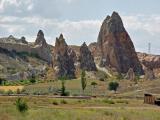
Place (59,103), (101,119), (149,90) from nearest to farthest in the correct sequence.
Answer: (101,119) → (59,103) → (149,90)

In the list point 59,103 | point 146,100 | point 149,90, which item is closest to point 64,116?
point 59,103

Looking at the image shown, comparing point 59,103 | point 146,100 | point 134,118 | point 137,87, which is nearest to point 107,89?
A: point 137,87

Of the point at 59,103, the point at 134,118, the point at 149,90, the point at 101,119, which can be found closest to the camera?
the point at 101,119

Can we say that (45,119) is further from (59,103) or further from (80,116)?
(59,103)

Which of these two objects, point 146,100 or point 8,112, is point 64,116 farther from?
point 146,100

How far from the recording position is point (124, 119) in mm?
47750

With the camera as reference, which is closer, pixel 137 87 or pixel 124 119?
pixel 124 119

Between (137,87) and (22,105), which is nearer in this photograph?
(22,105)

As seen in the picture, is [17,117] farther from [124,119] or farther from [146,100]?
[146,100]

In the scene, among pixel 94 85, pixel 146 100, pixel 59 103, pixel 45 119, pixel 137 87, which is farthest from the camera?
pixel 94 85

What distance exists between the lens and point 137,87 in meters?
179

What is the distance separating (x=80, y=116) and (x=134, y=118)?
5.87 m

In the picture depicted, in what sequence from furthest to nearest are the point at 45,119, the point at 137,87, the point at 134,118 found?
the point at 137,87 < the point at 134,118 < the point at 45,119

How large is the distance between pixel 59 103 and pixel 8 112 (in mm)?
33467
